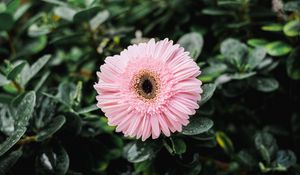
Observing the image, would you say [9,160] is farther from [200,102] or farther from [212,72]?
[212,72]

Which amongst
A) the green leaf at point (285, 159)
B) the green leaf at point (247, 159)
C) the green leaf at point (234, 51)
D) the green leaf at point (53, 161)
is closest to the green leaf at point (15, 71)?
the green leaf at point (53, 161)

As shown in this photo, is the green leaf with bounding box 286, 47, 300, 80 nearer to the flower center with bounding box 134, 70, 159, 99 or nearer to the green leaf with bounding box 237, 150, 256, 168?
the green leaf with bounding box 237, 150, 256, 168

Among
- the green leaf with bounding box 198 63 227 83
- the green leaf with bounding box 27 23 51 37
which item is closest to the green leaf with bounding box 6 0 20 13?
the green leaf with bounding box 27 23 51 37

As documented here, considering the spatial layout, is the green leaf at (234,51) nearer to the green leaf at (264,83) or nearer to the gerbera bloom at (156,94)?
the green leaf at (264,83)

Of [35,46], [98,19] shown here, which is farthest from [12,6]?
[98,19]

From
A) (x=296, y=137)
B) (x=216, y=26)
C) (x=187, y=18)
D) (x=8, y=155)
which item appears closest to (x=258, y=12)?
(x=216, y=26)

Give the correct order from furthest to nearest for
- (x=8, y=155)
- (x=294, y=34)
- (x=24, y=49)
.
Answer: (x=24, y=49) → (x=294, y=34) → (x=8, y=155)

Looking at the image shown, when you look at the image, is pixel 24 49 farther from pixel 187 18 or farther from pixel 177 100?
pixel 177 100
